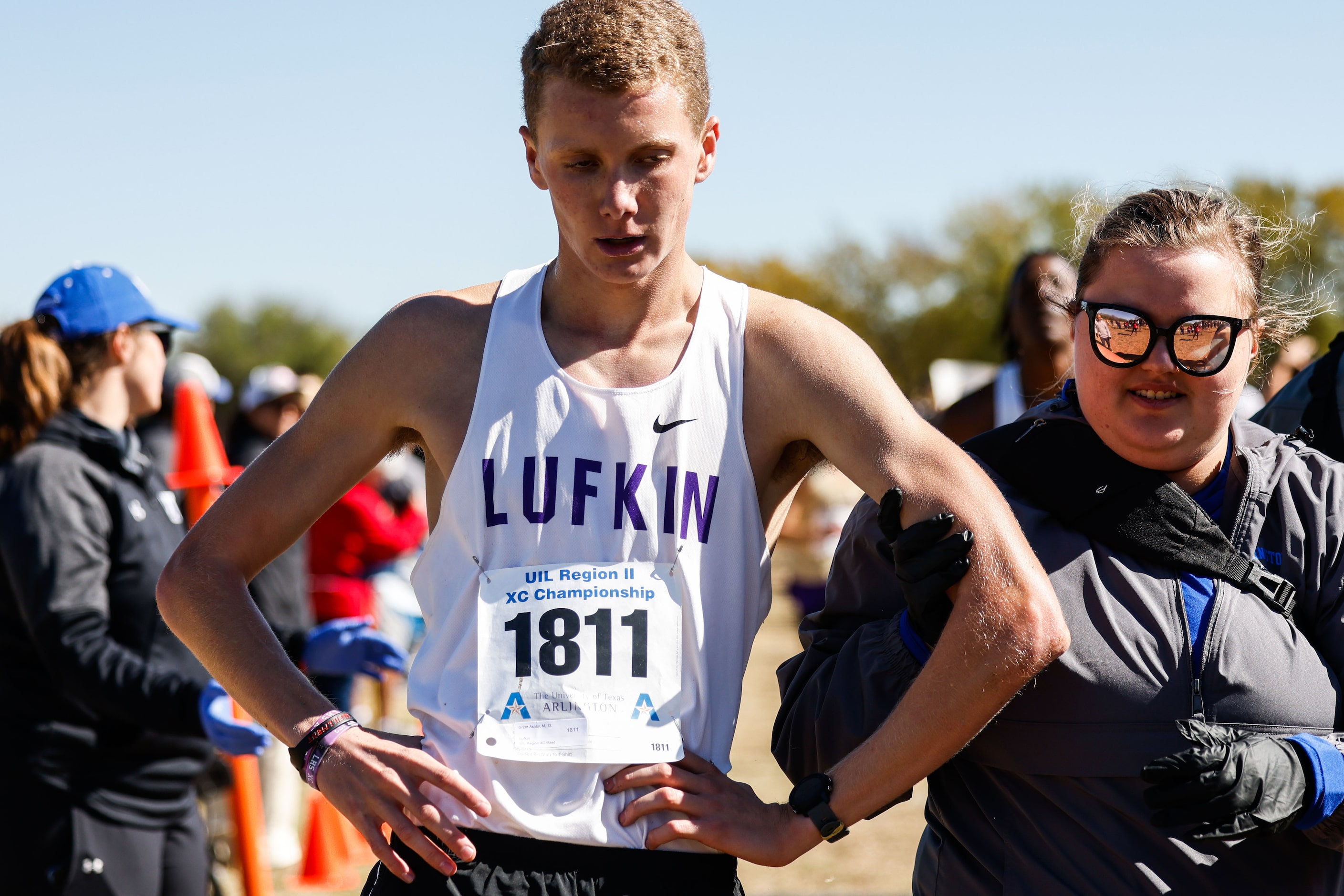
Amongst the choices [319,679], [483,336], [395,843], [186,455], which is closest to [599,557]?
[483,336]

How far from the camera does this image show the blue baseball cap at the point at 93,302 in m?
3.86

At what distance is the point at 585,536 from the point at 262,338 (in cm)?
7106

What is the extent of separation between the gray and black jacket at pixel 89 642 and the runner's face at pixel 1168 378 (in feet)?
8.21

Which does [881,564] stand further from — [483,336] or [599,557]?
[483,336]

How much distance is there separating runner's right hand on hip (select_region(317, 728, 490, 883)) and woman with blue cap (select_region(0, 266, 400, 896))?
1.08m

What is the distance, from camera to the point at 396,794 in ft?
6.55

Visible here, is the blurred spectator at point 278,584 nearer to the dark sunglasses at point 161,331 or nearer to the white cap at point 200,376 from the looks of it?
the white cap at point 200,376

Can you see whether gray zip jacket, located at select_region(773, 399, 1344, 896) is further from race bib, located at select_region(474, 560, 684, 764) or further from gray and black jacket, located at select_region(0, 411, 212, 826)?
gray and black jacket, located at select_region(0, 411, 212, 826)

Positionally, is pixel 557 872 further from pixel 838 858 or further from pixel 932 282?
pixel 932 282

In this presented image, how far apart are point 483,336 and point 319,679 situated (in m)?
4.95

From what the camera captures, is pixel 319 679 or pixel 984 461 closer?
pixel 984 461

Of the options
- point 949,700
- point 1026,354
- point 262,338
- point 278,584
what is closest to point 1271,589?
point 949,700

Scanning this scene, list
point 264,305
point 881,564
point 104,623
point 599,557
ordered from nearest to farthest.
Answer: point 599,557, point 881,564, point 104,623, point 264,305

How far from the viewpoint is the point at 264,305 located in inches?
2771
